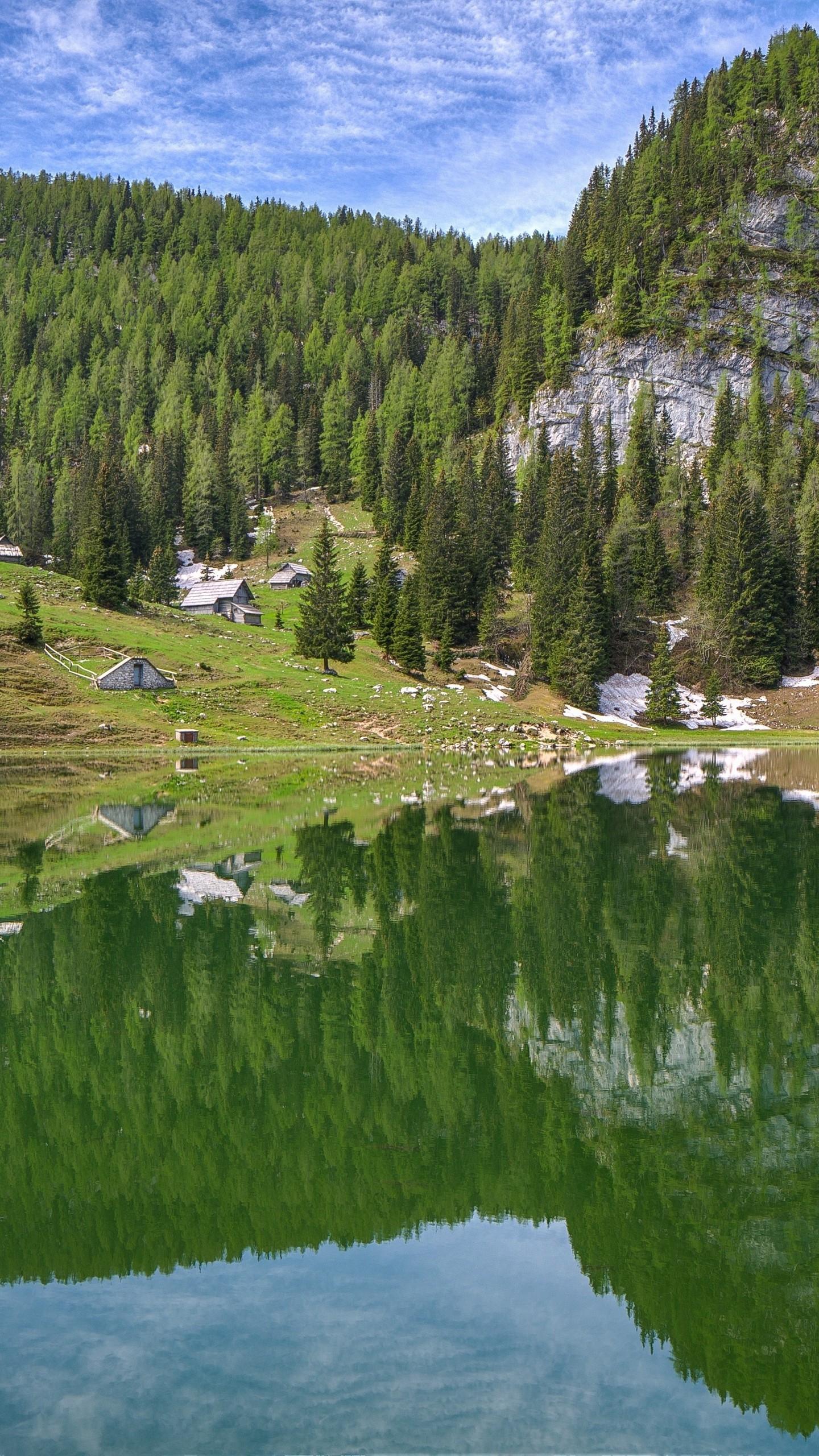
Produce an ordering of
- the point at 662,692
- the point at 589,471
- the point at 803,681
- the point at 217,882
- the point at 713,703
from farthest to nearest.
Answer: the point at 589,471
the point at 803,681
the point at 713,703
the point at 662,692
the point at 217,882

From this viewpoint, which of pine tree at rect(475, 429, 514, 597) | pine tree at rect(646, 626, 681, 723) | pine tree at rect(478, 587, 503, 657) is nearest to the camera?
pine tree at rect(646, 626, 681, 723)

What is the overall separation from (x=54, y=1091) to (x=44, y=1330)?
172 inches

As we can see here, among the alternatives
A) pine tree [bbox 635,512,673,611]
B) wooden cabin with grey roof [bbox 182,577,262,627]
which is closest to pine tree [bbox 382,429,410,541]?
wooden cabin with grey roof [bbox 182,577,262,627]

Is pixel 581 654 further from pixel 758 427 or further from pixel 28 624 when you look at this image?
pixel 758 427

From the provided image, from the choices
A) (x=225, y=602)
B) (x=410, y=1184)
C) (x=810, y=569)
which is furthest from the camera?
(x=225, y=602)

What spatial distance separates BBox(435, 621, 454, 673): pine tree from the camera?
92625 mm

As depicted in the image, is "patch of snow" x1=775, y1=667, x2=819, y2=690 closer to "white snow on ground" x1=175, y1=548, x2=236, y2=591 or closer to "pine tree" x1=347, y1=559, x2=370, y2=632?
"pine tree" x1=347, y1=559, x2=370, y2=632

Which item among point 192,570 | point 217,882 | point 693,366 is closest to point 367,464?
point 192,570

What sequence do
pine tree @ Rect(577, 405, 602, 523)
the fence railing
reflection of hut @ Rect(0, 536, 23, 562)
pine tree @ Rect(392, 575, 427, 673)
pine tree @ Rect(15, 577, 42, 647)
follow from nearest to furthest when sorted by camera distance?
1. the fence railing
2. pine tree @ Rect(15, 577, 42, 647)
3. pine tree @ Rect(392, 575, 427, 673)
4. reflection of hut @ Rect(0, 536, 23, 562)
5. pine tree @ Rect(577, 405, 602, 523)

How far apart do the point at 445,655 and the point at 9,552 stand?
177 ft

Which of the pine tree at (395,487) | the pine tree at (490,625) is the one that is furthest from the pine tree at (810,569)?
the pine tree at (395,487)

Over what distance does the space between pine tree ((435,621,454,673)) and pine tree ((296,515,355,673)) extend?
844cm

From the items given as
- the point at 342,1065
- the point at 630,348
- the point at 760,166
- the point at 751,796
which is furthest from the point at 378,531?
the point at 342,1065

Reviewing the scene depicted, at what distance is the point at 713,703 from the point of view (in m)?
95.9
